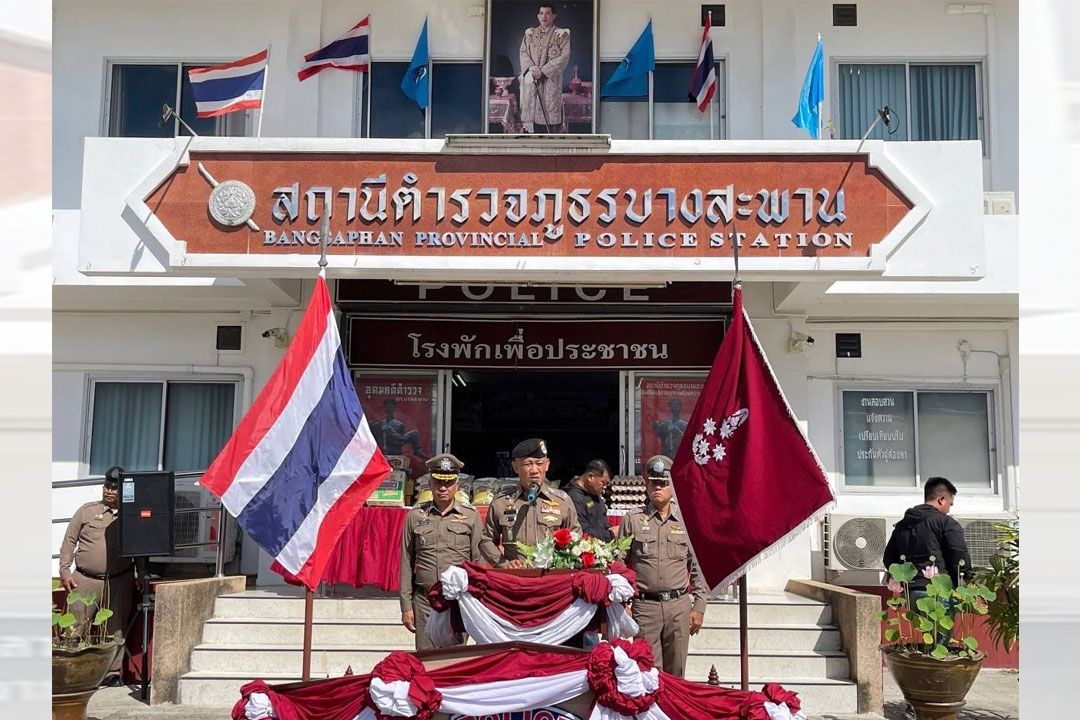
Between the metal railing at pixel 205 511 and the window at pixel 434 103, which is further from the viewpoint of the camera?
the window at pixel 434 103

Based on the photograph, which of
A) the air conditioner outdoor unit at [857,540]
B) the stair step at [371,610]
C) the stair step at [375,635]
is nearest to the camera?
the stair step at [375,635]

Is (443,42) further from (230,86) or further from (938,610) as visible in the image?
(938,610)

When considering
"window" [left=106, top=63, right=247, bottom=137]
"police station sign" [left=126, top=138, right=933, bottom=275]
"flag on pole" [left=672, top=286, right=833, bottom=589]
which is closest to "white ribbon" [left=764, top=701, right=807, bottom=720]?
"flag on pole" [left=672, top=286, right=833, bottom=589]

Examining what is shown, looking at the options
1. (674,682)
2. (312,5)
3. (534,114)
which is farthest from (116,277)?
(674,682)

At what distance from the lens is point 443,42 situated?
11.4 meters

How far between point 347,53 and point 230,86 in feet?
4.28

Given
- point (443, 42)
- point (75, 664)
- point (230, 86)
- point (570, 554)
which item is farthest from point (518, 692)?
point (443, 42)

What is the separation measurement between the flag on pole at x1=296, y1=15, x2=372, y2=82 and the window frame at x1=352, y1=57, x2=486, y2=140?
18.7 inches

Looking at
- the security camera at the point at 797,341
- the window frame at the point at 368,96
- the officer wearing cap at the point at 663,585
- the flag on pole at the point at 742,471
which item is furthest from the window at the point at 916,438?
the window frame at the point at 368,96

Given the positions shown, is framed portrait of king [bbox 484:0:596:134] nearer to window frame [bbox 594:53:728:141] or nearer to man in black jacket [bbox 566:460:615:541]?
window frame [bbox 594:53:728:141]

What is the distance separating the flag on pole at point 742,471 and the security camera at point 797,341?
443 cm

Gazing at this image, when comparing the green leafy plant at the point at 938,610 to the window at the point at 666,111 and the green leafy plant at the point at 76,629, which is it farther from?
the green leafy plant at the point at 76,629

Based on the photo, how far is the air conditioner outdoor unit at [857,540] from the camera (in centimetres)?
988

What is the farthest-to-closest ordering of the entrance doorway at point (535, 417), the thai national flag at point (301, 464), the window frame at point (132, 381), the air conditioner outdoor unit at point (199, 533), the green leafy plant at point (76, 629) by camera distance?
1. the entrance doorway at point (535, 417)
2. the window frame at point (132, 381)
3. the air conditioner outdoor unit at point (199, 533)
4. the green leafy plant at point (76, 629)
5. the thai national flag at point (301, 464)
